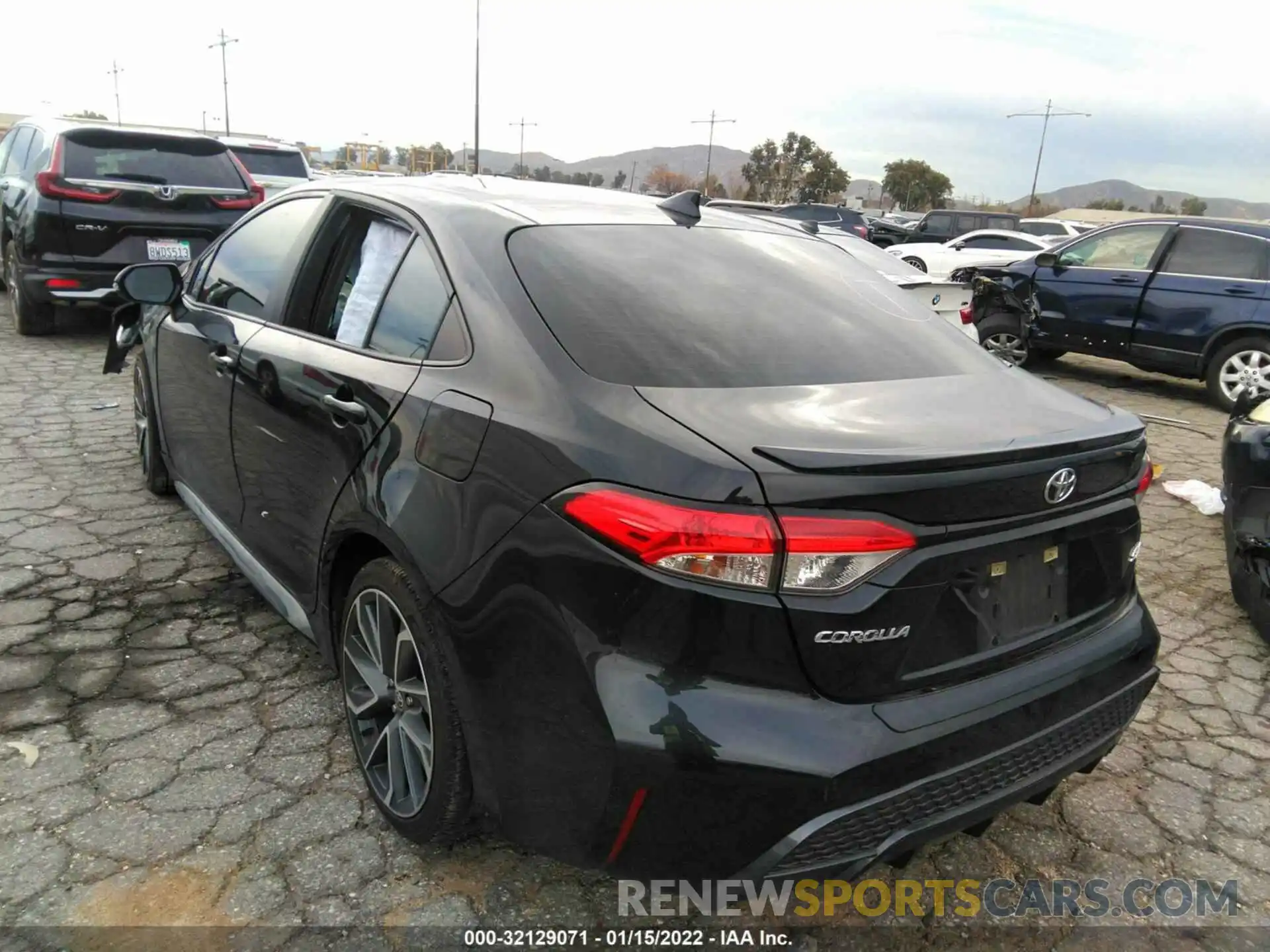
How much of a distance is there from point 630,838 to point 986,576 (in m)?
0.87

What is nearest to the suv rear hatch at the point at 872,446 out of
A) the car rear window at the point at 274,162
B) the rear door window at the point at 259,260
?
the rear door window at the point at 259,260

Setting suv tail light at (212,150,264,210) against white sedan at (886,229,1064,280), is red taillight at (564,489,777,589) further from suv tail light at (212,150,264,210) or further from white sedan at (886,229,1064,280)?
white sedan at (886,229,1064,280)

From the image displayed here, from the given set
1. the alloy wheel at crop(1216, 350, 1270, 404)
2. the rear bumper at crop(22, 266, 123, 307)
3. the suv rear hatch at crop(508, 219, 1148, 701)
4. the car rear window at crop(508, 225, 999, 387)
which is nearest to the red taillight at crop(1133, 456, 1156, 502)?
the suv rear hatch at crop(508, 219, 1148, 701)

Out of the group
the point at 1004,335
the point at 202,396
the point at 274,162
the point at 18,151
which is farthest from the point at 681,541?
the point at 274,162

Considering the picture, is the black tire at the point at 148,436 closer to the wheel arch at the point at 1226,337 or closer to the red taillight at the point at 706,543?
the red taillight at the point at 706,543

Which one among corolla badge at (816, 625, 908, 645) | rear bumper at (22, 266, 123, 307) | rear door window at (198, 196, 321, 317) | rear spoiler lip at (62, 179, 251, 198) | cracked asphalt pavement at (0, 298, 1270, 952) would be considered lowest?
cracked asphalt pavement at (0, 298, 1270, 952)

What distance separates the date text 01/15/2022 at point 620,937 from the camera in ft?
7.10

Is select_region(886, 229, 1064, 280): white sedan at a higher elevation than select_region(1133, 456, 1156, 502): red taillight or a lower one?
higher

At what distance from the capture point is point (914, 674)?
184 cm

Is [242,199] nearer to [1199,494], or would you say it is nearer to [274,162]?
[274,162]

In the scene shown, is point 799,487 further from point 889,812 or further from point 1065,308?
point 1065,308

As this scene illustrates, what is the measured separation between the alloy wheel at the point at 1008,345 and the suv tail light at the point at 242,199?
23.7 feet

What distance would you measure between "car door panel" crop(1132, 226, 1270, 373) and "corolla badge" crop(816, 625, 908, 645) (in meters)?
8.07

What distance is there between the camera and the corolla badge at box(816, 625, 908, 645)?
5.62 ft
